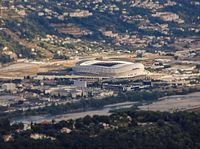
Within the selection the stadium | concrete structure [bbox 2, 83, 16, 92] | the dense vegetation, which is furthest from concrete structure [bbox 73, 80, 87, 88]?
the dense vegetation

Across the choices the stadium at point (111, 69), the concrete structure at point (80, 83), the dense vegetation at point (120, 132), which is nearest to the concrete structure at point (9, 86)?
the concrete structure at point (80, 83)

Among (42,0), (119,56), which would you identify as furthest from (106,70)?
(42,0)

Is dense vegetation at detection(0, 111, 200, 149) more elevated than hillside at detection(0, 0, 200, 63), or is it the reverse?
hillside at detection(0, 0, 200, 63)

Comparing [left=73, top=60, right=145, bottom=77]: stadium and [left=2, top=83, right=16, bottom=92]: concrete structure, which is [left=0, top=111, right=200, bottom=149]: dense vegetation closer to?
[left=2, top=83, right=16, bottom=92]: concrete structure

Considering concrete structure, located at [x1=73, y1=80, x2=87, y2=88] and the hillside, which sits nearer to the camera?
concrete structure, located at [x1=73, y1=80, x2=87, y2=88]

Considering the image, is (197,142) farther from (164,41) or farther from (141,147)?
(164,41)

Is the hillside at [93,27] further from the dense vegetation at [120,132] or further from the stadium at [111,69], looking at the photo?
the dense vegetation at [120,132]
